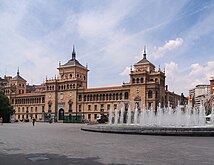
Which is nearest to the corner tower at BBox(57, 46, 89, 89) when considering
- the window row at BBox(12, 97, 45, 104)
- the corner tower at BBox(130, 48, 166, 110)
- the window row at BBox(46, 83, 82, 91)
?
the window row at BBox(46, 83, 82, 91)

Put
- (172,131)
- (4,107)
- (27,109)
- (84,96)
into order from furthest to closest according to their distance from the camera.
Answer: (27,109)
(84,96)
(4,107)
(172,131)

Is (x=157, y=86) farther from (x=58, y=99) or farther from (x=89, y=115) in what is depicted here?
(x=58, y=99)

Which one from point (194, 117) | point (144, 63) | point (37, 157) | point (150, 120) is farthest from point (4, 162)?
point (144, 63)

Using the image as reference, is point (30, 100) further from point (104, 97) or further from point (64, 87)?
point (104, 97)

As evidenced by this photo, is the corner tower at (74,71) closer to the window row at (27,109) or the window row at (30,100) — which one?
the window row at (30,100)

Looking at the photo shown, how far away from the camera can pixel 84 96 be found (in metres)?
77.9

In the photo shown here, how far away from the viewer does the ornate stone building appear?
221 feet

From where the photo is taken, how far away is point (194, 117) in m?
34.4

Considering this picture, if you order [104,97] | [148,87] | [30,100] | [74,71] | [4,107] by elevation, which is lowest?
[4,107]

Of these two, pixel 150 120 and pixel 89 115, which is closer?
pixel 150 120

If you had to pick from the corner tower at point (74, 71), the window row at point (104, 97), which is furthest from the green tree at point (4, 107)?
the corner tower at point (74, 71)

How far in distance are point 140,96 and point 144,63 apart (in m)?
11.7

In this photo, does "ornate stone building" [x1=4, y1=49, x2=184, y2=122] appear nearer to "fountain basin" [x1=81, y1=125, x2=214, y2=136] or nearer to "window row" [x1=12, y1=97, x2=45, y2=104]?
"window row" [x1=12, y1=97, x2=45, y2=104]

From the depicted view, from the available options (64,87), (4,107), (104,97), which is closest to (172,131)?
(4,107)
